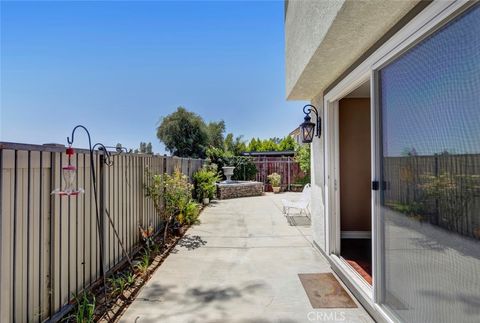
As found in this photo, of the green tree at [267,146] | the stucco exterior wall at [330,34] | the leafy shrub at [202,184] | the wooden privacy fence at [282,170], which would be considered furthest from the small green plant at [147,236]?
the green tree at [267,146]

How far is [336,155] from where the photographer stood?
4281mm

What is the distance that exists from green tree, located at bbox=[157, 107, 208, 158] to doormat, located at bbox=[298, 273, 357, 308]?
18.9 m

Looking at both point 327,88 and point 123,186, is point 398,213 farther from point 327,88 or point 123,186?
point 123,186

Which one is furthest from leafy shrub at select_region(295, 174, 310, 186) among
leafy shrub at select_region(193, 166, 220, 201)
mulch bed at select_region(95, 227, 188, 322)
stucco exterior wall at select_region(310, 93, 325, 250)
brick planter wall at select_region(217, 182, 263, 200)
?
mulch bed at select_region(95, 227, 188, 322)

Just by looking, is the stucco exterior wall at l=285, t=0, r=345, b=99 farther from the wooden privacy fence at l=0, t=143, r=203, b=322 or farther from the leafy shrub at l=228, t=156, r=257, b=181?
the leafy shrub at l=228, t=156, r=257, b=181

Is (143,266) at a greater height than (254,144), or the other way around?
(254,144)

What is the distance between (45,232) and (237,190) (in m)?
10.4

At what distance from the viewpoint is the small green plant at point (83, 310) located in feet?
8.23

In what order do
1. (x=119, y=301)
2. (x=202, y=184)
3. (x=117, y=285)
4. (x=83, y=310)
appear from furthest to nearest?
(x=202, y=184), (x=117, y=285), (x=119, y=301), (x=83, y=310)

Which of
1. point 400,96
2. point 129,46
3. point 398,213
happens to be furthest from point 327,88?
point 129,46

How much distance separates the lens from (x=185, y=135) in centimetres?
2233

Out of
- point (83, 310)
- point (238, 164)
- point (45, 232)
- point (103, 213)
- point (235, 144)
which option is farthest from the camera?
point (235, 144)

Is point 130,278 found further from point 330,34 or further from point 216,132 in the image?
point 216,132

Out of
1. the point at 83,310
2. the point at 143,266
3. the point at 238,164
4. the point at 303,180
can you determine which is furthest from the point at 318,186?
the point at 238,164
